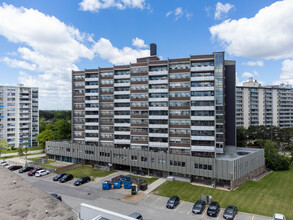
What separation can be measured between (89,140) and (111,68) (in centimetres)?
2338

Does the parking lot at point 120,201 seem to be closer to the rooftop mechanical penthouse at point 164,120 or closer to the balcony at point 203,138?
the rooftop mechanical penthouse at point 164,120

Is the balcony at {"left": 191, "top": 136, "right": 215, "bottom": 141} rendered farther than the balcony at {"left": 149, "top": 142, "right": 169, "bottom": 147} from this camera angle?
No

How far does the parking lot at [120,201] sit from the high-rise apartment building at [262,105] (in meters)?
84.4

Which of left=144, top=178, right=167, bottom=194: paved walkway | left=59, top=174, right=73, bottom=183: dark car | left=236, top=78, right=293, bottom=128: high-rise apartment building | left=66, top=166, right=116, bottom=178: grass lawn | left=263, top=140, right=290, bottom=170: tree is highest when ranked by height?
left=236, top=78, right=293, bottom=128: high-rise apartment building

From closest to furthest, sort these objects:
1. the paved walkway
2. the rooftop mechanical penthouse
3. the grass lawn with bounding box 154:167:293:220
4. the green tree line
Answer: the grass lawn with bounding box 154:167:293:220
the paved walkway
the rooftop mechanical penthouse
the green tree line

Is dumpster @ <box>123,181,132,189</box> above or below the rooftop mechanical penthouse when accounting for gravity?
below

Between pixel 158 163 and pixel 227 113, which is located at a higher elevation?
pixel 227 113

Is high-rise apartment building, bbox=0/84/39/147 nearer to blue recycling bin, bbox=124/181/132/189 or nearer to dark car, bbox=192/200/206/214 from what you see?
blue recycling bin, bbox=124/181/132/189

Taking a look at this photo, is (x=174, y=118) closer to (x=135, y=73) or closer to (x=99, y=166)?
(x=135, y=73)

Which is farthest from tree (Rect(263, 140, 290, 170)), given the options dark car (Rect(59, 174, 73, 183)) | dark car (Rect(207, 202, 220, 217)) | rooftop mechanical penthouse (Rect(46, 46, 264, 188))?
dark car (Rect(59, 174, 73, 183))

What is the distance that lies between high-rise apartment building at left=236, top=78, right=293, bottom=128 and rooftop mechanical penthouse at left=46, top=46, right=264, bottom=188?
2328 inches

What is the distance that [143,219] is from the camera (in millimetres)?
29844

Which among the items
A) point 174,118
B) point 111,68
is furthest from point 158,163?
point 111,68

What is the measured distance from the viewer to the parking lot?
31242 mm
